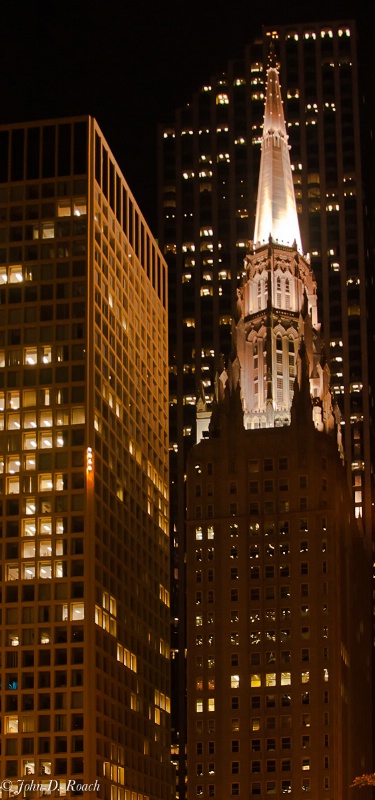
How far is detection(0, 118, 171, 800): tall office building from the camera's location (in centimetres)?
14762

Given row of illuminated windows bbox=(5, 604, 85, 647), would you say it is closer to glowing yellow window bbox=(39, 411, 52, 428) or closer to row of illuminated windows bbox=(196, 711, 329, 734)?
glowing yellow window bbox=(39, 411, 52, 428)

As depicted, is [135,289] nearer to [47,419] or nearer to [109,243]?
[109,243]

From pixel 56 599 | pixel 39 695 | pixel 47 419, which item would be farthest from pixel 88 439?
pixel 39 695

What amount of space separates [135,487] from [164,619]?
23.0 meters

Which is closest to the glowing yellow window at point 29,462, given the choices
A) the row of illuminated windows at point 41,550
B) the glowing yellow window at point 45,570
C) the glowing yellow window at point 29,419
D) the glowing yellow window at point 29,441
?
the glowing yellow window at point 29,441

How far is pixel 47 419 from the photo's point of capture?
157375 millimetres

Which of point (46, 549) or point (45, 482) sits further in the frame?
point (45, 482)

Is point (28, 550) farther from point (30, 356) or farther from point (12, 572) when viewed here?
point (30, 356)

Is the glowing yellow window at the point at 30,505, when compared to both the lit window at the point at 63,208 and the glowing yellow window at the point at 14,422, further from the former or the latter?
the lit window at the point at 63,208

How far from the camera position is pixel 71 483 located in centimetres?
15512

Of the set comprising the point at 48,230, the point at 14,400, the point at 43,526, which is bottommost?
the point at 43,526

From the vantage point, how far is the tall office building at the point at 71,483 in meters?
148

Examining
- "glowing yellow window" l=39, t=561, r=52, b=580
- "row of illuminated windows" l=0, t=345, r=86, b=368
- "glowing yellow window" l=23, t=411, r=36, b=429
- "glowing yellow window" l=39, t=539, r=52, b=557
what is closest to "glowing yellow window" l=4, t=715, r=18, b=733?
"glowing yellow window" l=39, t=561, r=52, b=580

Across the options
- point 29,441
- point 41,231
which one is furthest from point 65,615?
point 41,231
